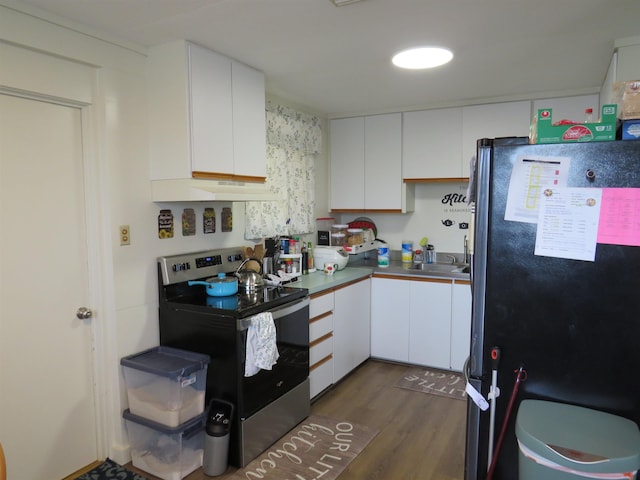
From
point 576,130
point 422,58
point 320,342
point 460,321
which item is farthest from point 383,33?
point 460,321

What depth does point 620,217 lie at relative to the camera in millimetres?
1397

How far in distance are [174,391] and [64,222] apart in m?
1.04

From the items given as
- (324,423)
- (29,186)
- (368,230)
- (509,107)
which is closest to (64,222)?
(29,186)

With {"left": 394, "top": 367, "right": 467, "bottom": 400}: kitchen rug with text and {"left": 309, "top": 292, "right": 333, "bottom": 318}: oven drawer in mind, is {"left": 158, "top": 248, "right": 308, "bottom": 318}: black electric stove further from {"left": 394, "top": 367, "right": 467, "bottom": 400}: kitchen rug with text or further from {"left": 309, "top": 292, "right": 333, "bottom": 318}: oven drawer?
{"left": 394, "top": 367, "right": 467, "bottom": 400}: kitchen rug with text

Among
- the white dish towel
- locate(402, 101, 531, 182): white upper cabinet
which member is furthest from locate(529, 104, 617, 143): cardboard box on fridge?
locate(402, 101, 531, 182): white upper cabinet

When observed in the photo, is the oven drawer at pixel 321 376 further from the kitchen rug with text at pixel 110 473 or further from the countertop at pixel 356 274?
the kitchen rug with text at pixel 110 473

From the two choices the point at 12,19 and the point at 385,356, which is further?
the point at 385,356

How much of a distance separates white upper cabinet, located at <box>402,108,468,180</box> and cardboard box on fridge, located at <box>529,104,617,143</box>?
2.41 meters

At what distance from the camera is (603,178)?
1.41 metres

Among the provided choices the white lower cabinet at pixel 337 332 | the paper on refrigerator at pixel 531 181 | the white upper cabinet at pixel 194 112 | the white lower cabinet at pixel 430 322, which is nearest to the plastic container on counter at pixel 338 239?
the white lower cabinet at pixel 337 332

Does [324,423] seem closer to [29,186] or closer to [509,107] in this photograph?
[29,186]

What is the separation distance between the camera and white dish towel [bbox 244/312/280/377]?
2.40 metres

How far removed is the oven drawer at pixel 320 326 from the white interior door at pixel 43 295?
4.47 ft

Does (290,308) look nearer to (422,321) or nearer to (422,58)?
(422,321)
